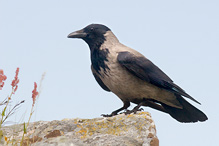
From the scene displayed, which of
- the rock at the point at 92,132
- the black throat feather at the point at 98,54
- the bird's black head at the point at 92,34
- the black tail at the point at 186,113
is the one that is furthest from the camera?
the black tail at the point at 186,113

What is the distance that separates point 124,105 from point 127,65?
0.86m

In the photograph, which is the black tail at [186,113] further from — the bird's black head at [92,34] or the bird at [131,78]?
the bird's black head at [92,34]

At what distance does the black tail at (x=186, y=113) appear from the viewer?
6.61 m

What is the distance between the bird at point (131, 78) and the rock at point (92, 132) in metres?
1.11

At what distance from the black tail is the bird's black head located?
1.85 m

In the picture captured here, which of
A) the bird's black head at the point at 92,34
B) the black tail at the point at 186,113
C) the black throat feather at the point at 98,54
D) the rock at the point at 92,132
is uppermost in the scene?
the bird's black head at the point at 92,34

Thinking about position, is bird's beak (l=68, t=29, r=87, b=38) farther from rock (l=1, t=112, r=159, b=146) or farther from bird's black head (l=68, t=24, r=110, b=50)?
rock (l=1, t=112, r=159, b=146)

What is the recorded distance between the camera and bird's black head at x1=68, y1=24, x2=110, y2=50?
6496 mm

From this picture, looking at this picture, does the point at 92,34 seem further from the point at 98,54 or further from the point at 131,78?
the point at 131,78

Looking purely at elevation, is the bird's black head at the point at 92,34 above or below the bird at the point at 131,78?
above

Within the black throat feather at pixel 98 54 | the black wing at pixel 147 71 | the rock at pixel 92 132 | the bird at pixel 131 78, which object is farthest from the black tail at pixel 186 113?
the rock at pixel 92 132

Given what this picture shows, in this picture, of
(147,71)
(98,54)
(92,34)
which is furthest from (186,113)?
(92,34)

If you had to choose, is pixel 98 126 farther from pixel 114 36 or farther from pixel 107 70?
pixel 114 36

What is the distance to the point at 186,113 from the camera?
6699 mm
